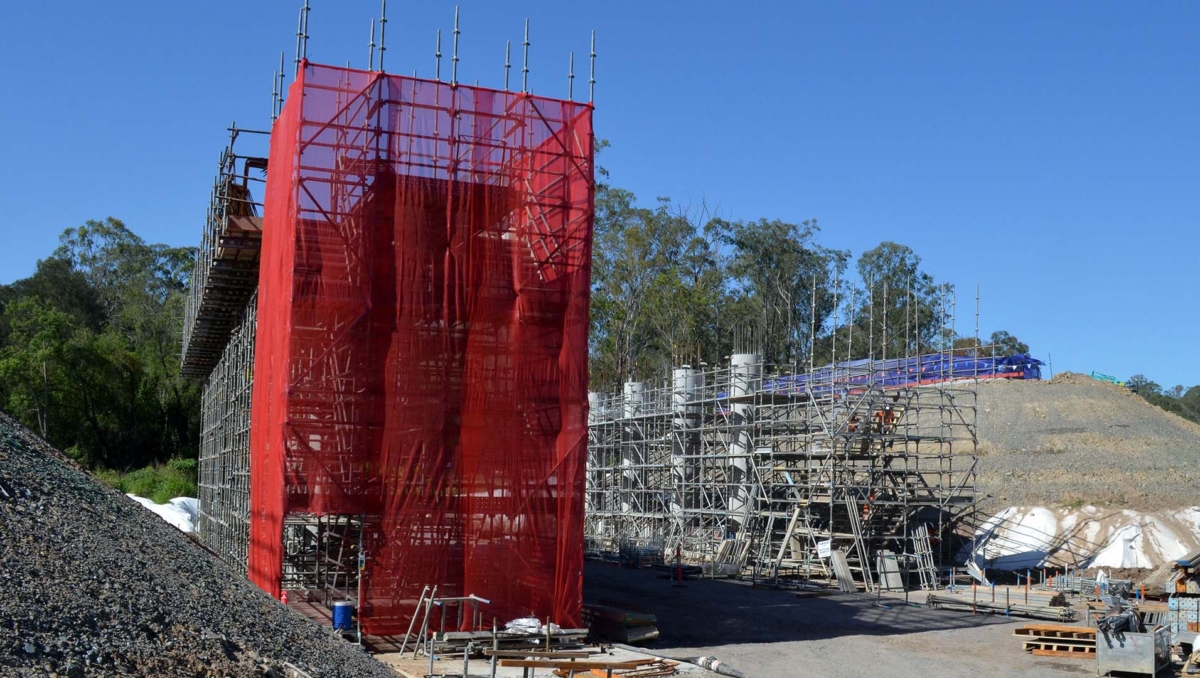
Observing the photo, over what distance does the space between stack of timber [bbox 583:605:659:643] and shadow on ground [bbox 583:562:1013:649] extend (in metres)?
0.26

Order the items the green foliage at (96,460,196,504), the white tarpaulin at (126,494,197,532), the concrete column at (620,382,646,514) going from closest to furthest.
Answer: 1. the concrete column at (620,382,646,514)
2. the white tarpaulin at (126,494,197,532)
3. the green foliage at (96,460,196,504)

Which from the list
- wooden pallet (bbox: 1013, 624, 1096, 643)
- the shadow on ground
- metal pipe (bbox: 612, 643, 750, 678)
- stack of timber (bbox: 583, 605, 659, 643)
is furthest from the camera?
the shadow on ground

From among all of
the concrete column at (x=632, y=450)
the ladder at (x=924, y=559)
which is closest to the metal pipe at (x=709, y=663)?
the ladder at (x=924, y=559)

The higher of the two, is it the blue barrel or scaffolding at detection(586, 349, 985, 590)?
scaffolding at detection(586, 349, 985, 590)

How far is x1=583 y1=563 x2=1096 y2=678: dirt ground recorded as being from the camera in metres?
16.3

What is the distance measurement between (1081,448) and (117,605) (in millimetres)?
41625

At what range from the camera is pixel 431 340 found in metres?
17.5

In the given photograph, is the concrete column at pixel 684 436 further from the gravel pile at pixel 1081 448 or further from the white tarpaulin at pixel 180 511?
the white tarpaulin at pixel 180 511

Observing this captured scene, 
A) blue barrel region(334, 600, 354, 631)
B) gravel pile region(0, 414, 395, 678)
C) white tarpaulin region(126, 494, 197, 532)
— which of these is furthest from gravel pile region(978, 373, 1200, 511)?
gravel pile region(0, 414, 395, 678)

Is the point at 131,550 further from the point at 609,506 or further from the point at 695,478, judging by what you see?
the point at 609,506

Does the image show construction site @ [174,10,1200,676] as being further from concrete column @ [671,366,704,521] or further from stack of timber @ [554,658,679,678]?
concrete column @ [671,366,704,521]

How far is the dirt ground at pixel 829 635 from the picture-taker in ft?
53.5

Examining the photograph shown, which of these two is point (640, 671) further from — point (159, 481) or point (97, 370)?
point (97, 370)

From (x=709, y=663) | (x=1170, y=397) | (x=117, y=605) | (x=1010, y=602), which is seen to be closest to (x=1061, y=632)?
(x=1010, y=602)
